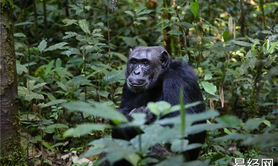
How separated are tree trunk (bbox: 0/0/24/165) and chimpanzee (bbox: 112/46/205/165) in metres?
1.33

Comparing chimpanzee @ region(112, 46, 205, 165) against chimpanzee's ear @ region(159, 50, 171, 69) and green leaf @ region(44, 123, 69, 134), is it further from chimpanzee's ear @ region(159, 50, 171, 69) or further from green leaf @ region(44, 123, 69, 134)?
green leaf @ region(44, 123, 69, 134)

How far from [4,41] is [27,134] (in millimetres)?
1660

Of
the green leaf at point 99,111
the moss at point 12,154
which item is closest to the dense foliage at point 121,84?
the green leaf at point 99,111

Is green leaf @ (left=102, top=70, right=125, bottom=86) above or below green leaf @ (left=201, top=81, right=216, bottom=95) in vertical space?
above

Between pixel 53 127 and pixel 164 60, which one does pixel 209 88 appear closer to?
pixel 164 60

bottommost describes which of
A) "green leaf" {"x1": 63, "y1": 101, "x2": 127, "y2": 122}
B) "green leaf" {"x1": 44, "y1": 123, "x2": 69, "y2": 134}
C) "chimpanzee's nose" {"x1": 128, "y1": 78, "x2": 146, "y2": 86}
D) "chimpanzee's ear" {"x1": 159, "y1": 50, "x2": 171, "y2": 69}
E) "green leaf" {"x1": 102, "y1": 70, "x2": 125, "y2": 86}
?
"green leaf" {"x1": 44, "y1": 123, "x2": 69, "y2": 134}

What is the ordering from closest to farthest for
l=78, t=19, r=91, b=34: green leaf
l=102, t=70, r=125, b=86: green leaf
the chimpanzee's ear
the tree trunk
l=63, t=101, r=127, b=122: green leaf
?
l=63, t=101, r=127, b=122: green leaf
the tree trunk
the chimpanzee's ear
l=102, t=70, r=125, b=86: green leaf
l=78, t=19, r=91, b=34: green leaf

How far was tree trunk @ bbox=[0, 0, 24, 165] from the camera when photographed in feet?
13.5

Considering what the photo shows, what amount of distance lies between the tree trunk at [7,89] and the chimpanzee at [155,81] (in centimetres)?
133

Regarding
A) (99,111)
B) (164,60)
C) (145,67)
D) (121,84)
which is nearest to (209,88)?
(164,60)

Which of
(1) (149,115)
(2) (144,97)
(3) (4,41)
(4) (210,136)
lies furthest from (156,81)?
(3) (4,41)

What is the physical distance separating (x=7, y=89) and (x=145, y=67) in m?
1.76

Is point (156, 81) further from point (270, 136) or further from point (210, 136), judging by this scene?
point (270, 136)

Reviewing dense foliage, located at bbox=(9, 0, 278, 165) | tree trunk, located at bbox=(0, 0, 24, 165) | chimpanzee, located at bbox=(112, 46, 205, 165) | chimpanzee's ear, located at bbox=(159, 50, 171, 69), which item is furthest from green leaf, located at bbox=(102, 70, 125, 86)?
tree trunk, located at bbox=(0, 0, 24, 165)
